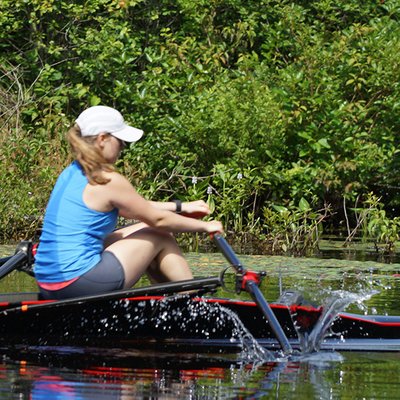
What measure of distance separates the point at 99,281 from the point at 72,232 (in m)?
0.31

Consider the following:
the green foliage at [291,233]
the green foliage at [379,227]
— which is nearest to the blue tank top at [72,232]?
the green foliage at [291,233]

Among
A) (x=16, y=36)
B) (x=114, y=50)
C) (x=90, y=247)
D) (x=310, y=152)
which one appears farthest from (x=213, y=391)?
(x=16, y=36)

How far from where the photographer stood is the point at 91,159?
21.7ft

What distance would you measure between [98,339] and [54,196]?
929 millimetres

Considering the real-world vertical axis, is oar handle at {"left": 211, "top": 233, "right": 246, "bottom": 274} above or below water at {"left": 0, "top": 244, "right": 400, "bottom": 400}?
above

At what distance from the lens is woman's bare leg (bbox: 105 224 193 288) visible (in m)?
6.86

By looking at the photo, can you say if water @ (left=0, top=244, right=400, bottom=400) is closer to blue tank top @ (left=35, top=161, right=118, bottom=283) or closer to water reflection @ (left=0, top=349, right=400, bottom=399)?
water reflection @ (left=0, top=349, right=400, bottom=399)

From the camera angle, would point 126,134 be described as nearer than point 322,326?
Yes

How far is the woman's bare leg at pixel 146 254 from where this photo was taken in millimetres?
6863

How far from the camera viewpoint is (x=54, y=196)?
6.82 m

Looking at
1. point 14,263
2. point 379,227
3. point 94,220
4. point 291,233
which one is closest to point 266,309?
point 94,220

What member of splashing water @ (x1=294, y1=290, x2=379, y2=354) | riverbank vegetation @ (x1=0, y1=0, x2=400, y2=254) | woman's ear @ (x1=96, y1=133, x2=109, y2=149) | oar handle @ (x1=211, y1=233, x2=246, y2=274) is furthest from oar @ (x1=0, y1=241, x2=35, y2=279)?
riverbank vegetation @ (x1=0, y1=0, x2=400, y2=254)

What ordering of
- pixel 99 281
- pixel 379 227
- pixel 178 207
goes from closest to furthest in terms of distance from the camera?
pixel 99 281
pixel 178 207
pixel 379 227

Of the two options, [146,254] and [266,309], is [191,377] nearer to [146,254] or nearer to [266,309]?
[266,309]
